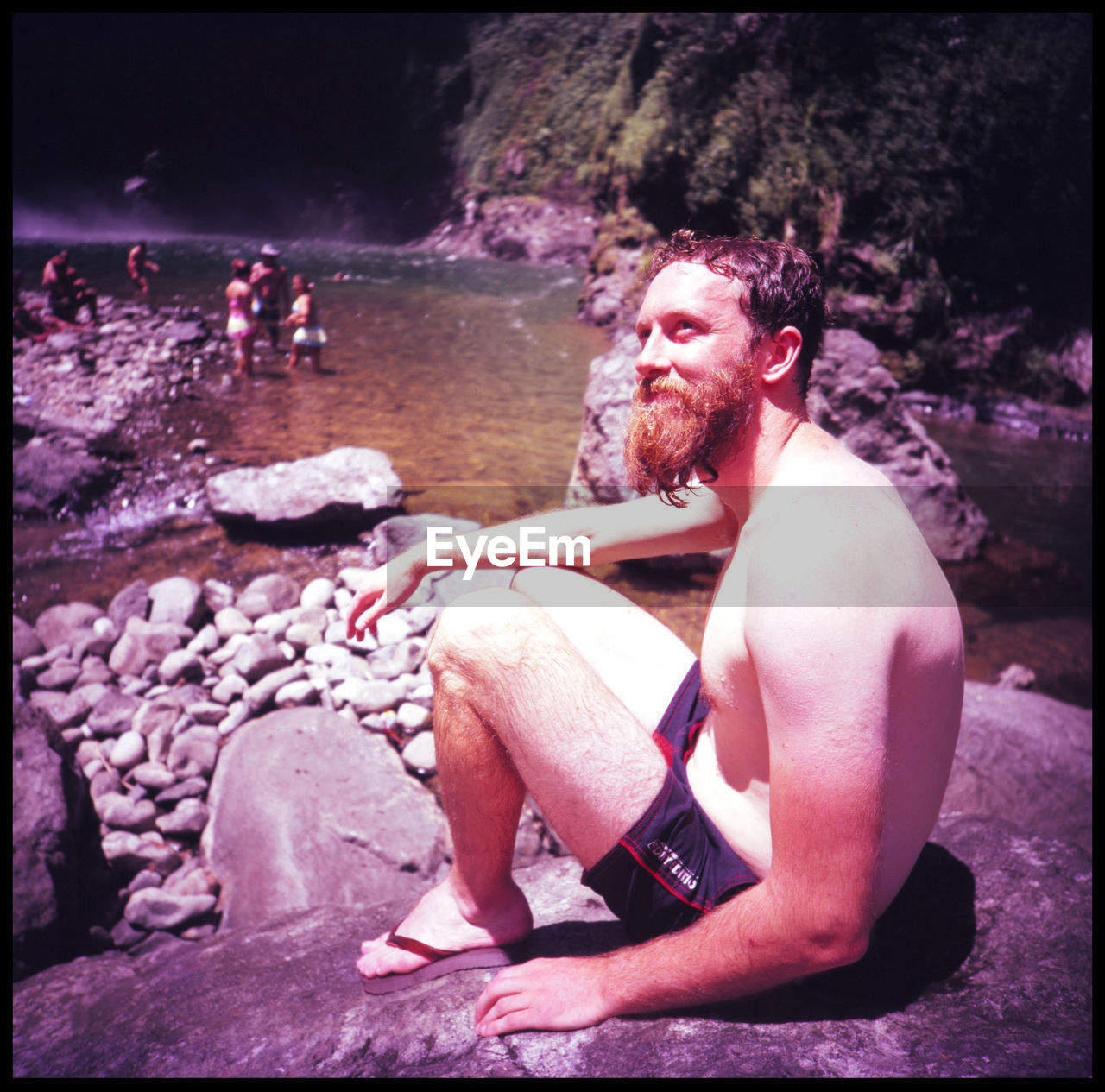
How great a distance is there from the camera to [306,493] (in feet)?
11.5

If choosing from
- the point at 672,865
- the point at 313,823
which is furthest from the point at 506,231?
the point at 672,865

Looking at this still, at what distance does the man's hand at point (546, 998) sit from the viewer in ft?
3.20

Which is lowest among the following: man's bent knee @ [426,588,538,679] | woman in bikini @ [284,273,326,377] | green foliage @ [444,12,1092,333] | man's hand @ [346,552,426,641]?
man's hand @ [346,552,426,641]

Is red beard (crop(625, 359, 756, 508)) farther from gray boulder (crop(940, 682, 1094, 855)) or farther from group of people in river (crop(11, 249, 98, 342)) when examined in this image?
group of people in river (crop(11, 249, 98, 342))

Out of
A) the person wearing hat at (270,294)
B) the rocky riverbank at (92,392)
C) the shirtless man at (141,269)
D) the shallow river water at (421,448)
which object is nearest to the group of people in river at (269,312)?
the person wearing hat at (270,294)

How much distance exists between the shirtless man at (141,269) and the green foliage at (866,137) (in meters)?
3.74

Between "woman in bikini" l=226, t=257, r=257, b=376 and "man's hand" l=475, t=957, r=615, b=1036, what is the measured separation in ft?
14.5

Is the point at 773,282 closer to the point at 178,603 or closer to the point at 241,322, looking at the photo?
the point at 178,603

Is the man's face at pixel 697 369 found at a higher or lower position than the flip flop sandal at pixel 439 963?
higher

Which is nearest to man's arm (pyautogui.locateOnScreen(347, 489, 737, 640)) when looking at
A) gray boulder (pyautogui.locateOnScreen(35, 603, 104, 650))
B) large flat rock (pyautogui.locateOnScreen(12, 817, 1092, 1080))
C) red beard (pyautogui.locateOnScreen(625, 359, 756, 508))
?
red beard (pyautogui.locateOnScreen(625, 359, 756, 508))

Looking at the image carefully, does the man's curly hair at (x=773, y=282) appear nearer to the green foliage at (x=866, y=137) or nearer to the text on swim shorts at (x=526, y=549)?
the text on swim shorts at (x=526, y=549)

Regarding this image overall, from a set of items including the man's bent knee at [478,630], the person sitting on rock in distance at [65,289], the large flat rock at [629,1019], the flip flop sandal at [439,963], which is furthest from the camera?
the person sitting on rock in distance at [65,289]

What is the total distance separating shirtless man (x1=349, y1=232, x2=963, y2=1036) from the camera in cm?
81
